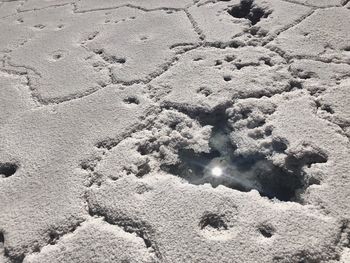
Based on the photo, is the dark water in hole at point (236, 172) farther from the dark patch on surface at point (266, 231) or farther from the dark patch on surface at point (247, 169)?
the dark patch on surface at point (266, 231)

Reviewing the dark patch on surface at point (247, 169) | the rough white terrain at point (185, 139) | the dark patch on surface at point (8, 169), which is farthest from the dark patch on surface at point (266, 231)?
the dark patch on surface at point (8, 169)

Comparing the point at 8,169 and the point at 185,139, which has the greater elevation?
the point at 185,139

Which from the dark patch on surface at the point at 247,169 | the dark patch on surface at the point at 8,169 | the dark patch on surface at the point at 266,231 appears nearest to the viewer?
the dark patch on surface at the point at 266,231

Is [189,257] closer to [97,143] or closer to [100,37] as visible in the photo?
[97,143]

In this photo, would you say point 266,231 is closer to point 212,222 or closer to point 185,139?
point 212,222

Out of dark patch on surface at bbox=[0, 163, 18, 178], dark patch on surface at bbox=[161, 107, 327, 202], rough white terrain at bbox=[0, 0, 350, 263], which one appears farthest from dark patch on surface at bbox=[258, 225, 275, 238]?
dark patch on surface at bbox=[0, 163, 18, 178]

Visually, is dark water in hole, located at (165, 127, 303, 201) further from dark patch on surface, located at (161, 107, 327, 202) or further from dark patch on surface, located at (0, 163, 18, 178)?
dark patch on surface, located at (0, 163, 18, 178)

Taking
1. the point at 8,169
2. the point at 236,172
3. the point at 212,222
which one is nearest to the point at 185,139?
the point at 236,172

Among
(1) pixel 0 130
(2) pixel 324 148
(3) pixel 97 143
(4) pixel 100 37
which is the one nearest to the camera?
(2) pixel 324 148

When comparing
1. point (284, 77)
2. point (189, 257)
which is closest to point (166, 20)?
point (284, 77)
